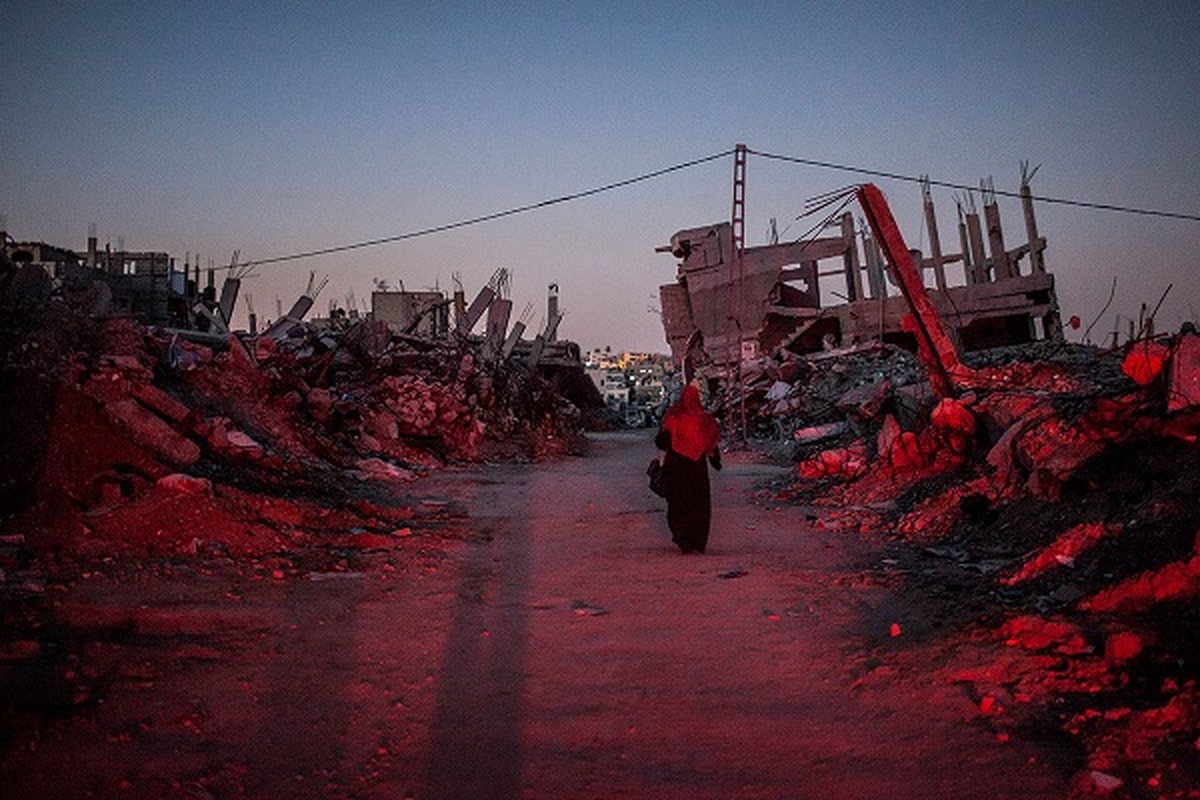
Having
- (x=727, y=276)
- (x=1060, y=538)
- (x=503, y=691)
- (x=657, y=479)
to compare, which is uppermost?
(x=727, y=276)

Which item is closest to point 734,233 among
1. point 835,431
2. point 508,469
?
point 835,431

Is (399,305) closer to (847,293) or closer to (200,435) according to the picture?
(847,293)

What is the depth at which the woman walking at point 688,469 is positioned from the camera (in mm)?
6672

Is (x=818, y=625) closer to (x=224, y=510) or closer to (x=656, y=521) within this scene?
(x=656, y=521)

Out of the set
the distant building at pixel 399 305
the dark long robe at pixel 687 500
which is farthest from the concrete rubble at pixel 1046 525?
the distant building at pixel 399 305

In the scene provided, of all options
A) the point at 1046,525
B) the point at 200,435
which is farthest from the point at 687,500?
the point at 200,435

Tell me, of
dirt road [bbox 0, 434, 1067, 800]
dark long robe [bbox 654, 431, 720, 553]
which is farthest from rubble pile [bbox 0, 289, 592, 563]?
dark long robe [bbox 654, 431, 720, 553]

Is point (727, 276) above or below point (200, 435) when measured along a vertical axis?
above

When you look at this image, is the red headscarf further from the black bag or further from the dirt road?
the dirt road

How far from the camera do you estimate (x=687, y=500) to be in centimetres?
673

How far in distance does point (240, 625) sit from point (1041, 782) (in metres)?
3.80

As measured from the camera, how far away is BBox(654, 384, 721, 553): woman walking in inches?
263

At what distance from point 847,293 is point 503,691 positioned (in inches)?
834

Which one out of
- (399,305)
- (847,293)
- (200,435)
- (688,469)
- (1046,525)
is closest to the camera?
(1046,525)
